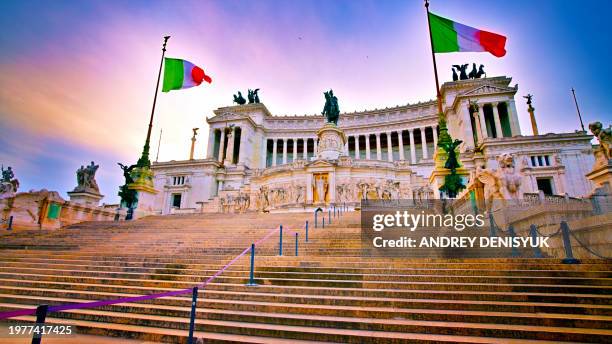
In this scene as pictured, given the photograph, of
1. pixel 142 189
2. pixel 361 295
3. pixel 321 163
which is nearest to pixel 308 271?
pixel 361 295

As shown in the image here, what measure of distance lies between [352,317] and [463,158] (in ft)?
126

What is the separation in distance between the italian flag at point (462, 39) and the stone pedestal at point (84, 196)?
25217 mm

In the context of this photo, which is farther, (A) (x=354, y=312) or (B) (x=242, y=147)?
(B) (x=242, y=147)

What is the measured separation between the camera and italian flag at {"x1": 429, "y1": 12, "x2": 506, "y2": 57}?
45.5 feet

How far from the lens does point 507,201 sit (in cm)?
919

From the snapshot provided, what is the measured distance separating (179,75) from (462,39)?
57.6 ft

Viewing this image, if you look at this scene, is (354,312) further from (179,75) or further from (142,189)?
(179,75)

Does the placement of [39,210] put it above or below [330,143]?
below

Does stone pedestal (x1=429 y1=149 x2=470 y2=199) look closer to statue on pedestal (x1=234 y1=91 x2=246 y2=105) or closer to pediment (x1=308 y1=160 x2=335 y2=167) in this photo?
pediment (x1=308 y1=160 x2=335 y2=167)

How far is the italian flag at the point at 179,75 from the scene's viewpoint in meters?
20.2

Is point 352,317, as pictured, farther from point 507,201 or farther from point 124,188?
point 124,188

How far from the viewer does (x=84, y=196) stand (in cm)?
2211

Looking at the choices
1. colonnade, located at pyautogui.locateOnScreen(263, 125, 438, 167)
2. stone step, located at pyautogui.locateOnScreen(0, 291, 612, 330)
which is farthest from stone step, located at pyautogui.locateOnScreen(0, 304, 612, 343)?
colonnade, located at pyautogui.locateOnScreen(263, 125, 438, 167)

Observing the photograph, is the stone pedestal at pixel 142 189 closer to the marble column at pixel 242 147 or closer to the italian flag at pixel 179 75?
the italian flag at pixel 179 75
